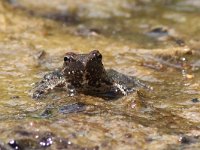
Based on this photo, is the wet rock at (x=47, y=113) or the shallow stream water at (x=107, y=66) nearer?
the shallow stream water at (x=107, y=66)

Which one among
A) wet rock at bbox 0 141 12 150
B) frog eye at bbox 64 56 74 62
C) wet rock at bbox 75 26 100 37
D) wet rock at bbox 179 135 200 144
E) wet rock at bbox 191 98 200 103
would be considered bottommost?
wet rock at bbox 179 135 200 144

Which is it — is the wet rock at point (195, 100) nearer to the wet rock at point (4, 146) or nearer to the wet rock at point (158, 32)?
the wet rock at point (4, 146)

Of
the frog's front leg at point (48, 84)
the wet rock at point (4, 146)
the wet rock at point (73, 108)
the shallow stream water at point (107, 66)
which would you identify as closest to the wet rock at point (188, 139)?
the shallow stream water at point (107, 66)

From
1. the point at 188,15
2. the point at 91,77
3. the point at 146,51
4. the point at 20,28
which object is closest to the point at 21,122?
the point at 91,77

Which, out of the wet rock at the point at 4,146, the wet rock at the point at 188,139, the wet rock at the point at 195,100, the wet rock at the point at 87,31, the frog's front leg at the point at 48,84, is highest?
the wet rock at the point at 87,31

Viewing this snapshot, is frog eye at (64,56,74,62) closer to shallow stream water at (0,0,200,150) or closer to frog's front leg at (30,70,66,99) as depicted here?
frog's front leg at (30,70,66,99)

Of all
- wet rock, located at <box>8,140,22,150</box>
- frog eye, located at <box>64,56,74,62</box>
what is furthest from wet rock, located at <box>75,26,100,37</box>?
wet rock, located at <box>8,140,22,150</box>

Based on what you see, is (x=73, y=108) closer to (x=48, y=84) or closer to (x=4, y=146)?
(x=48, y=84)

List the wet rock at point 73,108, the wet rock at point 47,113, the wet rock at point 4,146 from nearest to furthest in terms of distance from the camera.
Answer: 1. the wet rock at point 4,146
2. the wet rock at point 47,113
3. the wet rock at point 73,108
